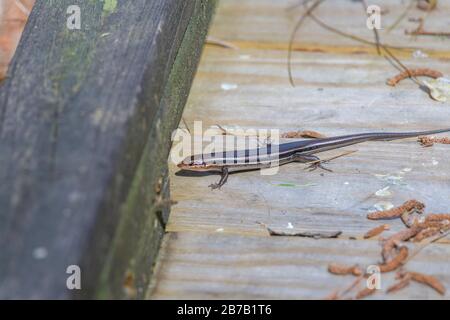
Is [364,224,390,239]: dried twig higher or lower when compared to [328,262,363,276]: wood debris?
higher

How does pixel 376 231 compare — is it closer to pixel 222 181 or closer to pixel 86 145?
pixel 222 181

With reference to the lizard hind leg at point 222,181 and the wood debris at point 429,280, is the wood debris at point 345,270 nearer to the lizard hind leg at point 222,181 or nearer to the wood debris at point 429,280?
the wood debris at point 429,280

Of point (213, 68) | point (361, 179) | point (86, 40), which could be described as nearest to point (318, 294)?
point (361, 179)

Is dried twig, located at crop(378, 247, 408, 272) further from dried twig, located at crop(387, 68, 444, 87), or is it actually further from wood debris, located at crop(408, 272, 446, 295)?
dried twig, located at crop(387, 68, 444, 87)

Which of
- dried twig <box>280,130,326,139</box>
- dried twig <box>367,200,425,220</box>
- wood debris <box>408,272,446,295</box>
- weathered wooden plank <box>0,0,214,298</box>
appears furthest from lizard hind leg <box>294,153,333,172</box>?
wood debris <box>408,272,446,295</box>

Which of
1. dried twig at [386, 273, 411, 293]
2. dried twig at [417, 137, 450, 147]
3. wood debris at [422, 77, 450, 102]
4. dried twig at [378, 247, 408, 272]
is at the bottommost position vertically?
dried twig at [386, 273, 411, 293]

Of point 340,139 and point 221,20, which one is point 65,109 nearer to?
point 340,139

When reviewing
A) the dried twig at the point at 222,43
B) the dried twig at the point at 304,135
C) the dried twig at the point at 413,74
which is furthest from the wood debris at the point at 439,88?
the dried twig at the point at 222,43
